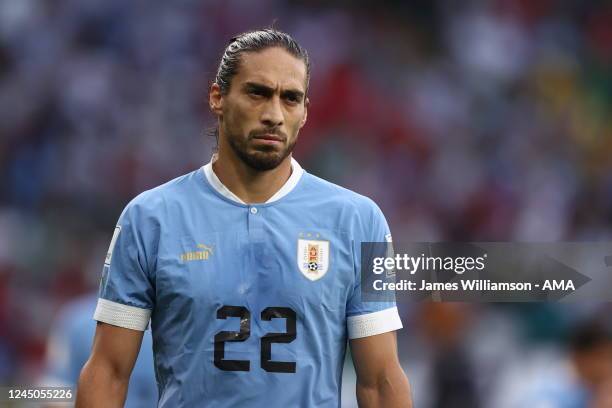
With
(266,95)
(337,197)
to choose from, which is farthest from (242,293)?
(266,95)

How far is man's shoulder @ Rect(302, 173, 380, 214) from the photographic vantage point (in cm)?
291

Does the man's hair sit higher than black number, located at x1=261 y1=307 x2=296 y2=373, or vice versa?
the man's hair

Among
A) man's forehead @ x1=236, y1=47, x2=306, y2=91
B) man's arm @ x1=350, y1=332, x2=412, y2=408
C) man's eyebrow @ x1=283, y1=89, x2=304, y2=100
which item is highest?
man's forehead @ x1=236, y1=47, x2=306, y2=91

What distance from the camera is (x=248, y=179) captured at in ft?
9.53

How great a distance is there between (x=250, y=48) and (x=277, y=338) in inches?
30.4

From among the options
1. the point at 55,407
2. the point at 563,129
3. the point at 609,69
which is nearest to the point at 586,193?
the point at 563,129

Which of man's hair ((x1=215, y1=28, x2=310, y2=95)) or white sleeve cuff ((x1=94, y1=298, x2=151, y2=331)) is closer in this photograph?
white sleeve cuff ((x1=94, y1=298, x2=151, y2=331))

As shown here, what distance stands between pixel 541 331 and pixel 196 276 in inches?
179

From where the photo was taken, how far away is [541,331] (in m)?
6.87

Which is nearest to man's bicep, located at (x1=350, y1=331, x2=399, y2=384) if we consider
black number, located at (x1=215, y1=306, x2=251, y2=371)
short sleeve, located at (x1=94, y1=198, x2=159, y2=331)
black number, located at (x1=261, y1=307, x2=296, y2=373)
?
black number, located at (x1=261, y1=307, x2=296, y2=373)

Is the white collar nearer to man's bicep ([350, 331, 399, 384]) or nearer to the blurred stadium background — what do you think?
man's bicep ([350, 331, 399, 384])

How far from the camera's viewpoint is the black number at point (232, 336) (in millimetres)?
2689

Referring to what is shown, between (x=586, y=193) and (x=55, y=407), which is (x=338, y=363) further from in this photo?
(x=586, y=193)

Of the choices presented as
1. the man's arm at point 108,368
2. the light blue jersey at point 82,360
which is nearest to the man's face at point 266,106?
the man's arm at point 108,368
